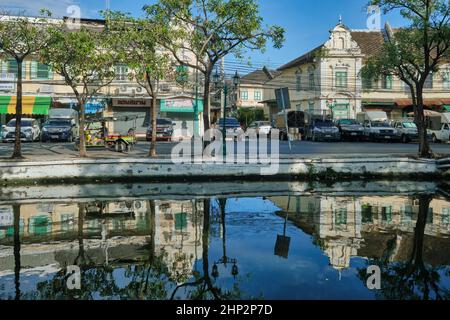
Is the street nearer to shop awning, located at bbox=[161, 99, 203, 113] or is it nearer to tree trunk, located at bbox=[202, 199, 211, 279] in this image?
tree trunk, located at bbox=[202, 199, 211, 279]

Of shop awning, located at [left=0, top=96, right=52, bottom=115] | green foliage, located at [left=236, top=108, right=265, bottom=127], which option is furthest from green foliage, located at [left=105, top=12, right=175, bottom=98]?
green foliage, located at [left=236, top=108, right=265, bottom=127]

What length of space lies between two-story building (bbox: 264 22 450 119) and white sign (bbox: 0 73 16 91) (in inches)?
970

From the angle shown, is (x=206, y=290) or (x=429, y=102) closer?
(x=206, y=290)

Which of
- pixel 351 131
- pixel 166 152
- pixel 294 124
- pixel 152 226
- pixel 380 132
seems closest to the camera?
pixel 152 226

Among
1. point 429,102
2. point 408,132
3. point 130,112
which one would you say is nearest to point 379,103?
point 429,102

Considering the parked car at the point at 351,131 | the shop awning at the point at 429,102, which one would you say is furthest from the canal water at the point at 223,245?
the shop awning at the point at 429,102

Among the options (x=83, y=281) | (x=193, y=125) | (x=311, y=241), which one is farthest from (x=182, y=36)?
(x=193, y=125)

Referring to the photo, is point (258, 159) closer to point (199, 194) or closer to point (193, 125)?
point (199, 194)

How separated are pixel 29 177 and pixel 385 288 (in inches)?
510

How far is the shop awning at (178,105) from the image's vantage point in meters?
38.3

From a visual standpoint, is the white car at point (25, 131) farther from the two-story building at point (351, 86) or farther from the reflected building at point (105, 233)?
the two-story building at point (351, 86)

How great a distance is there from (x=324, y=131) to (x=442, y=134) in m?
7.63

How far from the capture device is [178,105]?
38.6m

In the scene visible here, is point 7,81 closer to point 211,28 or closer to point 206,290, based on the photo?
point 211,28
